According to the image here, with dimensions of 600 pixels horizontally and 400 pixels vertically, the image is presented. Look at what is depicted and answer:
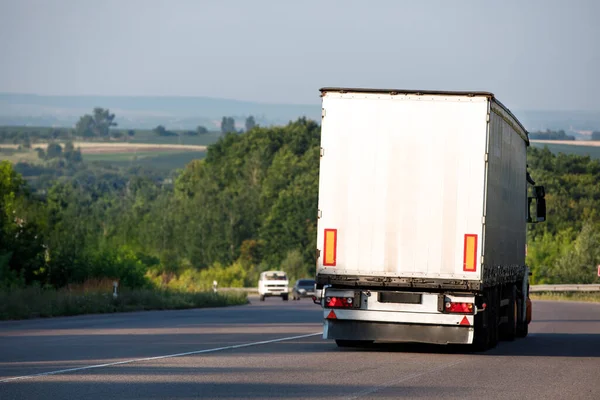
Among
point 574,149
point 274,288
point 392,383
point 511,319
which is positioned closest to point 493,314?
point 511,319

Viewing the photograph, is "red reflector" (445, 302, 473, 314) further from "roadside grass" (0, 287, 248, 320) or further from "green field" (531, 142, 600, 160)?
"green field" (531, 142, 600, 160)

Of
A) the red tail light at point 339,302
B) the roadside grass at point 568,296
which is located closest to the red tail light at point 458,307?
the red tail light at point 339,302

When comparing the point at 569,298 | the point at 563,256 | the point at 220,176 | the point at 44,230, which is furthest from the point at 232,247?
the point at 44,230

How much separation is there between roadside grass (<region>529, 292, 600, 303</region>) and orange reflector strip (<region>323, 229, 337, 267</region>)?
5007cm

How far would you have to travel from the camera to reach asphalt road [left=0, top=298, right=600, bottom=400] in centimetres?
1366

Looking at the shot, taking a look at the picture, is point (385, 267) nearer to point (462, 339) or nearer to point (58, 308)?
point (462, 339)

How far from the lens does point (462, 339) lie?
18844mm

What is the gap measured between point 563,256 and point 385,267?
73.1 metres

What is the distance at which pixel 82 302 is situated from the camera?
35.4 meters

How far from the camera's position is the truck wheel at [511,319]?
947 inches

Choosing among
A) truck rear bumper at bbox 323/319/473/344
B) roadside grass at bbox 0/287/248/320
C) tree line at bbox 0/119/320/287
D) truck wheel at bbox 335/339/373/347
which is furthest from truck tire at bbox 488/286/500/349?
tree line at bbox 0/119/320/287

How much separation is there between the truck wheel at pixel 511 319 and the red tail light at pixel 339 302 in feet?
18.8

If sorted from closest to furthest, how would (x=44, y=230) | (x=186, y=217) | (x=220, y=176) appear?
1. (x=44, y=230)
2. (x=186, y=217)
3. (x=220, y=176)

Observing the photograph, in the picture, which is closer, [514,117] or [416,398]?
[416,398]
